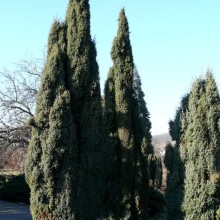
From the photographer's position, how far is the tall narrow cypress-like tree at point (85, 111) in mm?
9539

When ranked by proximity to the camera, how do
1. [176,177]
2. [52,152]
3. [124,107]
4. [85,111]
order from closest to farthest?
1. [52,152]
2. [85,111]
3. [176,177]
4. [124,107]

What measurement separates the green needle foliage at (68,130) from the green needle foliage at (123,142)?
8.21 feet

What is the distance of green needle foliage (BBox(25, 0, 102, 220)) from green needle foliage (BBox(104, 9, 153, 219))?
2503mm

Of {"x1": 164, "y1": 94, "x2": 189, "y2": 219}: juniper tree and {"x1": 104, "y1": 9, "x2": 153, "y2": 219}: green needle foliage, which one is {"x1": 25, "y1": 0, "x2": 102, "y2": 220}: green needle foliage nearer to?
{"x1": 164, "y1": 94, "x2": 189, "y2": 219}: juniper tree

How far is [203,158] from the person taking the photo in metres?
9.73

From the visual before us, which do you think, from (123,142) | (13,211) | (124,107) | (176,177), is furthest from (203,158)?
(13,211)

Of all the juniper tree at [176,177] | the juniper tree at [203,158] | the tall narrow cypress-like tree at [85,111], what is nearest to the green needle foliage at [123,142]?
the juniper tree at [176,177]

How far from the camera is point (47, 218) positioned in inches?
355

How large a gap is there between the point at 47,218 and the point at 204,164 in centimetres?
392

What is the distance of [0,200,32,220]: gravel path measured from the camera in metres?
16.5

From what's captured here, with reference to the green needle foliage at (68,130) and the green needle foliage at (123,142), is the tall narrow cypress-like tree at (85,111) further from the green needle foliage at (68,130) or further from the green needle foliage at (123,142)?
the green needle foliage at (123,142)

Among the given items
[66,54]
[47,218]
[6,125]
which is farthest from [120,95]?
[6,125]

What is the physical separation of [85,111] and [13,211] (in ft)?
34.5

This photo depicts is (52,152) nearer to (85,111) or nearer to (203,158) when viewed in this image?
(85,111)
